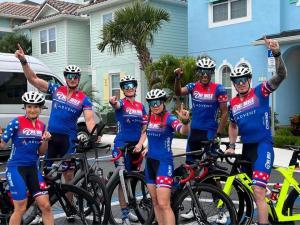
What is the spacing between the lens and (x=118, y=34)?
18.2 m

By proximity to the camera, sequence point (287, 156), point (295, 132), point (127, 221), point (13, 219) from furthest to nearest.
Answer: point (295, 132) < point (287, 156) < point (127, 221) < point (13, 219)

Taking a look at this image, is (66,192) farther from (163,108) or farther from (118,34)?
(118,34)

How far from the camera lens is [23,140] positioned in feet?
15.8

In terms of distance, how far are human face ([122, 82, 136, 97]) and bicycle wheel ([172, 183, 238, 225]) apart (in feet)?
5.10

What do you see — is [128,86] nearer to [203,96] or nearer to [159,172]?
[203,96]

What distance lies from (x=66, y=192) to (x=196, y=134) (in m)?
1.95

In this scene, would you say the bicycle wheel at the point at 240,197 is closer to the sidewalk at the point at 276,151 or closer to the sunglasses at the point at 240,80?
the sunglasses at the point at 240,80

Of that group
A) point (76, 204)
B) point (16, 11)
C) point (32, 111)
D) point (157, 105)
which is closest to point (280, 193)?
point (157, 105)

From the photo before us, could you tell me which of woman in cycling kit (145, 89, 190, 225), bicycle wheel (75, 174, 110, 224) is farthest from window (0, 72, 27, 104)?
woman in cycling kit (145, 89, 190, 225)

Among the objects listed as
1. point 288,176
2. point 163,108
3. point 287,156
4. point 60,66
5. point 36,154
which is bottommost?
point 287,156

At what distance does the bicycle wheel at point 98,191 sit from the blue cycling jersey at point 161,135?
0.77 meters

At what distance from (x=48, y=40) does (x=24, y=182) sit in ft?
74.8

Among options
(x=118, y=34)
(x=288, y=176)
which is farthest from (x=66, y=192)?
(x=118, y=34)

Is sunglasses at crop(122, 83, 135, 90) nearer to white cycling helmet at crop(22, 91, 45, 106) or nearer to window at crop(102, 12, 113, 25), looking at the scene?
white cycling helmet at crop(22, 91, 45, 106)
